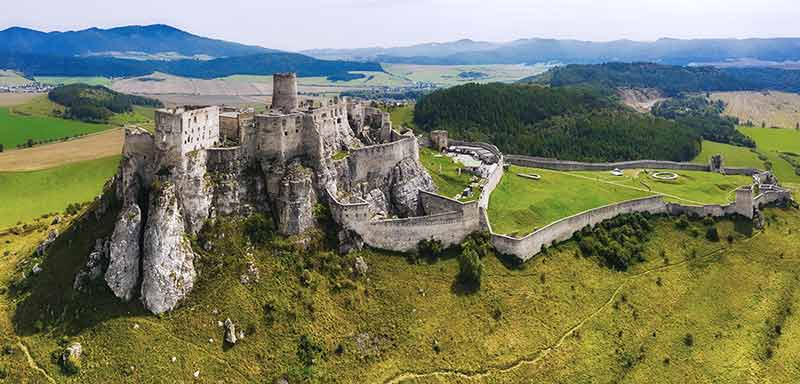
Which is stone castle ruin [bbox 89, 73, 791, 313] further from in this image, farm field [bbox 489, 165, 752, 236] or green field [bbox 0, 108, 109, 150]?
green field [bbox 0, 108, 109, 150]

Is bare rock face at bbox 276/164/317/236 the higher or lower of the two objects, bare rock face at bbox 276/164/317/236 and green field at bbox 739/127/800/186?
the higher

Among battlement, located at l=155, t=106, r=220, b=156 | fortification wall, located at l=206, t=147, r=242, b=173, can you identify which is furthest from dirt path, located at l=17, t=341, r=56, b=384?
fortification wall, located at l=206, t=147, r=242, b=173

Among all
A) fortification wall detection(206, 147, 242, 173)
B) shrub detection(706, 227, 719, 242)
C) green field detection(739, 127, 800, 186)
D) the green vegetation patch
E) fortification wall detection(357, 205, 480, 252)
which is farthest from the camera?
green field detection(739, 127, 800, 186)

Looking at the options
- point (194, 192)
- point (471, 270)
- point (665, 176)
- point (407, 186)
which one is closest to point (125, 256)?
point (194, 192)

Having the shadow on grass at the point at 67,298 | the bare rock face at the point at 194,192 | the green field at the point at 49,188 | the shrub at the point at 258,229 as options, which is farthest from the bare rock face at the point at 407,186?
the green field at the point at 49,188

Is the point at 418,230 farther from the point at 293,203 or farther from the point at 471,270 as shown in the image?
the point at 293,203

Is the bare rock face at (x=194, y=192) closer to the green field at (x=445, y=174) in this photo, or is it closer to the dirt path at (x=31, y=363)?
the dirt path at (x=31, y=363)

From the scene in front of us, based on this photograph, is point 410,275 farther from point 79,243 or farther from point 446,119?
point 446,119
